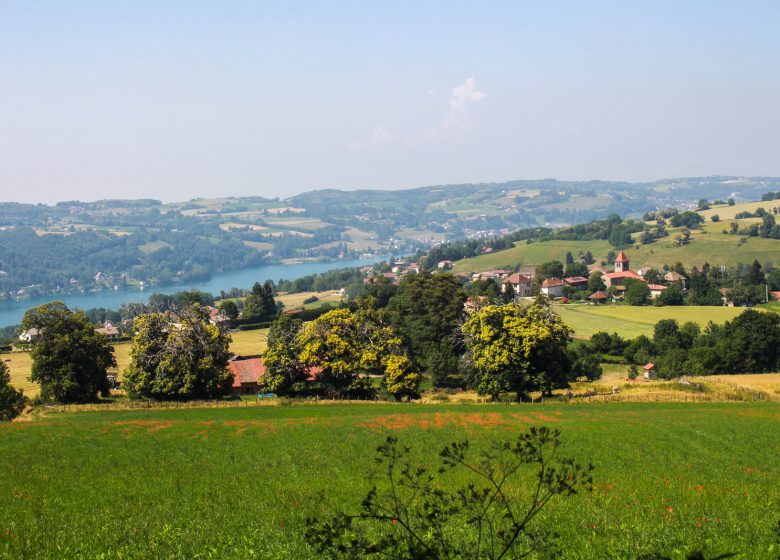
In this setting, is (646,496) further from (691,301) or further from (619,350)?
(691,301)

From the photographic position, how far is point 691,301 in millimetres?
116500

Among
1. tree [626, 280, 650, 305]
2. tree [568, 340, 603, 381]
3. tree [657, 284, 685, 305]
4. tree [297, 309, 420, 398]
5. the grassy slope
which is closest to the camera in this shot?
tree [297, 309, 420, 398]

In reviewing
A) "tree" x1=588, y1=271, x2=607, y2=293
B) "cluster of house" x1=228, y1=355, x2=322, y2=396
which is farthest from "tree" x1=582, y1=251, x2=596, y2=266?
"cluster of house" x1=228, y1=355, x2=322, y2=396

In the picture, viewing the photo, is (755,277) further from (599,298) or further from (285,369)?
(285,369)

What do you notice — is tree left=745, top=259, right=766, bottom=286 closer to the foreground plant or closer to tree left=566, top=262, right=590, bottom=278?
tree left=566, top=262, right=590, bottom=278

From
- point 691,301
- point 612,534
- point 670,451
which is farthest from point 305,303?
point 612,534

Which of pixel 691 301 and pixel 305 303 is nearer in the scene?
pixel 691 301

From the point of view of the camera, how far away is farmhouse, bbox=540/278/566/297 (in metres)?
134

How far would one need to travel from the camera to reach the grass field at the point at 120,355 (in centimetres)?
6656

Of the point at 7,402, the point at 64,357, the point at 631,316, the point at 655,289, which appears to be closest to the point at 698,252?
the point at 655,289

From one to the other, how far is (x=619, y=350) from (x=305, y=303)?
9421 centimetres

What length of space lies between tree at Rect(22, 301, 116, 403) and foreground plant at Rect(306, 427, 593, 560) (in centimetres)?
3788

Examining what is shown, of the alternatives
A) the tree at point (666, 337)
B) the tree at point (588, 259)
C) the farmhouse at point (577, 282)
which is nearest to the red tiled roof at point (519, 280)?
the farmhouse at point (577, 282)

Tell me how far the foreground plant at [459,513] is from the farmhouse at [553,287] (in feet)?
361
